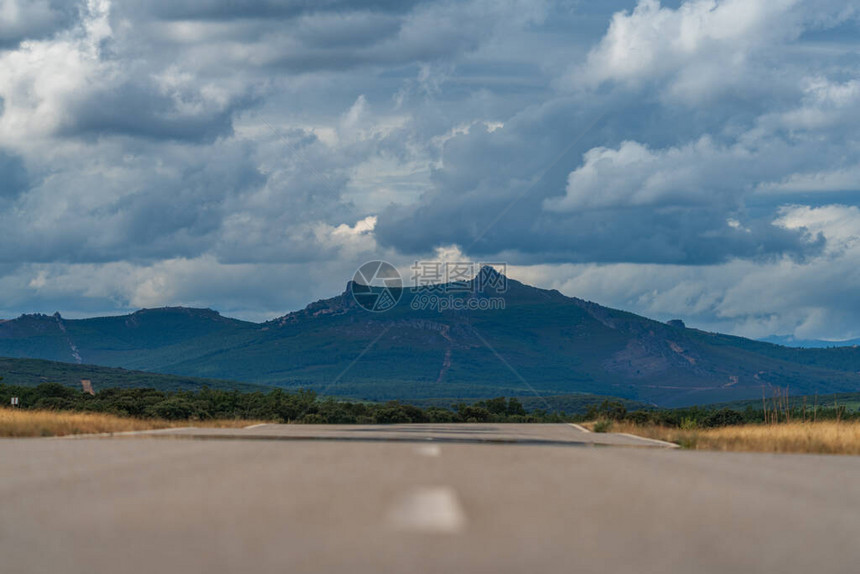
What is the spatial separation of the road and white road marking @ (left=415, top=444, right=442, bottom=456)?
9.09 ft

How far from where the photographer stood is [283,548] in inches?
340

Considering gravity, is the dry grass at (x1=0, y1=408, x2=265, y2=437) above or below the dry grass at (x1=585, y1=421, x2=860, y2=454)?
above

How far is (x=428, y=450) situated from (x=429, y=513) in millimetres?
11802

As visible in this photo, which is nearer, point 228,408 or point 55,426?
point 55,426

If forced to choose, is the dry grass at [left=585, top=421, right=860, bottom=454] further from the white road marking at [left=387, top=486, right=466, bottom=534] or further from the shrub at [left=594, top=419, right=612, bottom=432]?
the white road marking at [left=387, top=486, right=466, bottom=534]

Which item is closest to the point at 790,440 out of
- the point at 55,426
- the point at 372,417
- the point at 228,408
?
the point at 55,426

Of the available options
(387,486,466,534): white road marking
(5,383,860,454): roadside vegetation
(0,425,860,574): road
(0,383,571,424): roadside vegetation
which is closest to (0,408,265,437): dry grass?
(5,383,860,454): roadside vegetation

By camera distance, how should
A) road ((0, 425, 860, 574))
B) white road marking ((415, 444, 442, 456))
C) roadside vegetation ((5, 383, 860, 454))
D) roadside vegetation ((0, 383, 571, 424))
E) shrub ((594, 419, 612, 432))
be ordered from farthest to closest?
roadside vegetation ((0, 383, 571, 424)) < shrub ((594, 419, 612, 432)) < roadside vegetation ((5, 383, 860, 454)) < white road marking ((415, 444, 442, 456)) < road ((0, 425, 860, 574))

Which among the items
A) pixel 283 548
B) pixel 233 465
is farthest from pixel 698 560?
pixel 233 465

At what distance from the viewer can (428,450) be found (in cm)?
2277

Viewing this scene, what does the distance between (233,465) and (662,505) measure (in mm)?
7710

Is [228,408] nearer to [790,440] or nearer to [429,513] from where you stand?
[790,440]

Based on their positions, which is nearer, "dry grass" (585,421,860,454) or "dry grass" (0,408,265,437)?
"dry grass" (585,421,860,454)

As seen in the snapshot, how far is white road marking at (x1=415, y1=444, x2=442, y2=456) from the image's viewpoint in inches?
846
